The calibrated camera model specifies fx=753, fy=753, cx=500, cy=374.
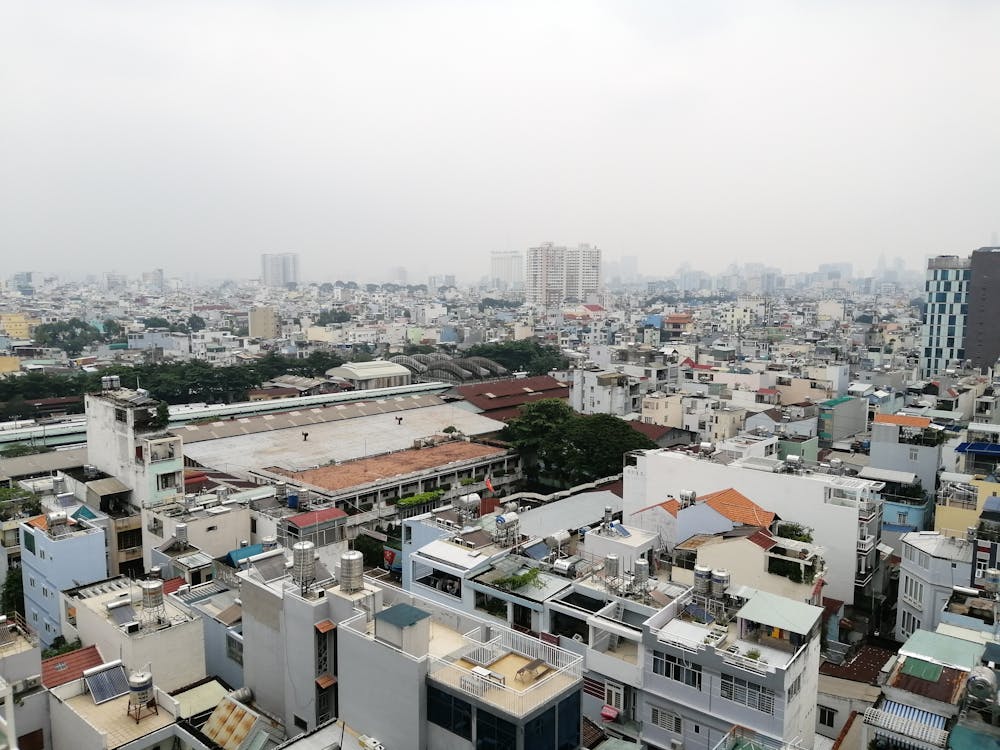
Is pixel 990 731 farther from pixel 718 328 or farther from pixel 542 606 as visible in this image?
pixel 718 328

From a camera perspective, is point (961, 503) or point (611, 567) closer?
point (611, 567)

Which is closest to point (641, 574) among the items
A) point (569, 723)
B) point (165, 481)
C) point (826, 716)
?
point (826, 716)

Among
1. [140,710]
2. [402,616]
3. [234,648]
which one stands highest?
[402,616]

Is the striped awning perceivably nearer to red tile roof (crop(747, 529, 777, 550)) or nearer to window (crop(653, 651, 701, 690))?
window (crop(653, 651, 701, 690))

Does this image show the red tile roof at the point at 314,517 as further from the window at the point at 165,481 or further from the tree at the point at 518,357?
the tree at the point at 518,357

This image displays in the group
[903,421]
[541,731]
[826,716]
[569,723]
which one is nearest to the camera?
[541,731]

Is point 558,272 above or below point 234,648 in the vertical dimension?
above

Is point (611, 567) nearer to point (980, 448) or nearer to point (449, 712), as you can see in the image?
point (449, 712)
